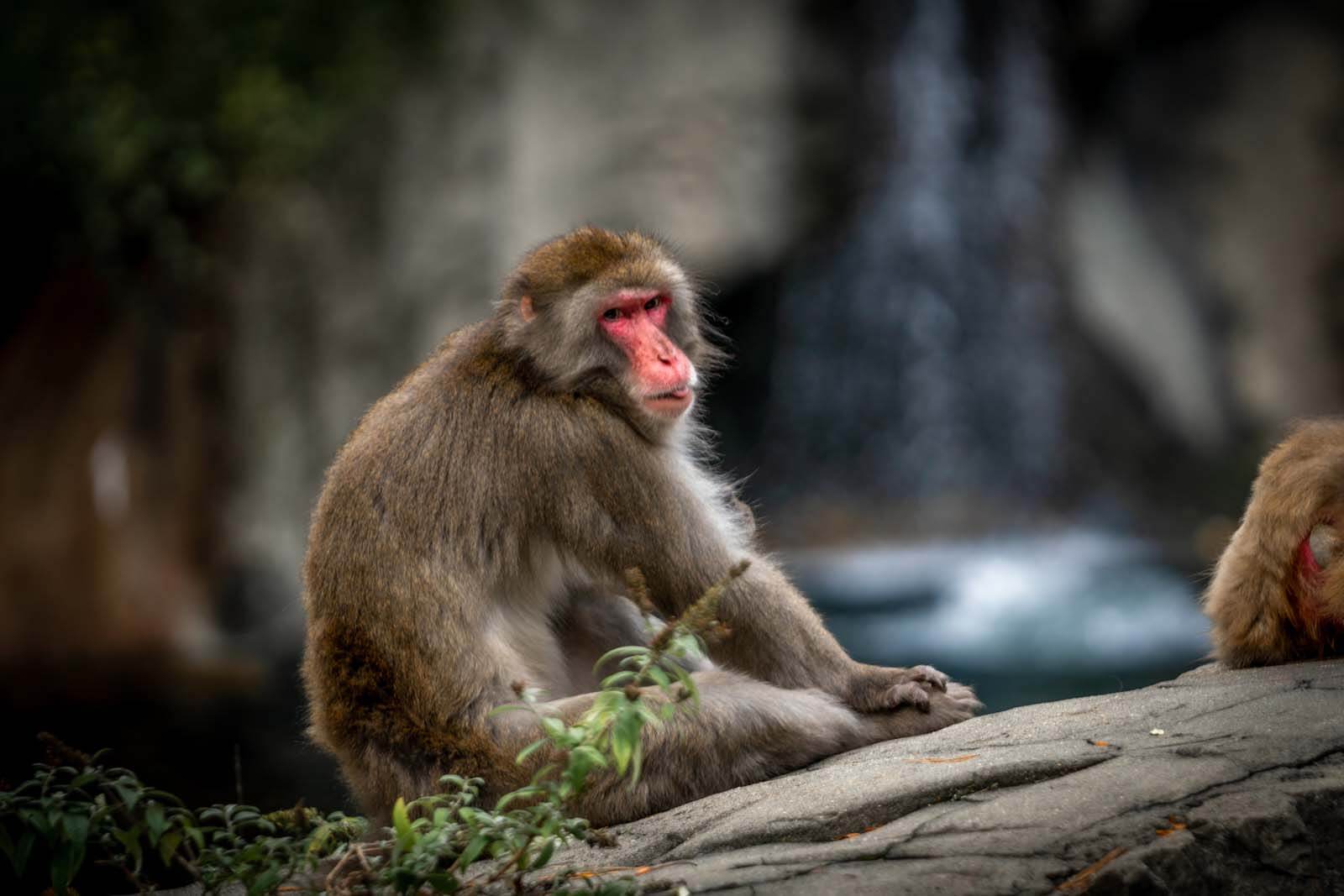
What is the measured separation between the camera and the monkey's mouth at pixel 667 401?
4008 mm

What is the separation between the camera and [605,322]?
4.13 meters

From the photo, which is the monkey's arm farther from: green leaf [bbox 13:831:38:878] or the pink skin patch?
green leaf [bbox 13:831:38:878]

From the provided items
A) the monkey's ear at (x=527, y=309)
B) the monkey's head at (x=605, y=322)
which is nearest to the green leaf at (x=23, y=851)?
the monkey's head at (x=605, y=322)

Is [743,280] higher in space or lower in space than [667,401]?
higher

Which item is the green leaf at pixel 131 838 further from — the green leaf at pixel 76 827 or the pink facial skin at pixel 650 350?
the pink facial skin at pixel 650 350

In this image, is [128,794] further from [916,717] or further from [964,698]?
[964,698]

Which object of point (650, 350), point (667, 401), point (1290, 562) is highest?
point (650, 350)

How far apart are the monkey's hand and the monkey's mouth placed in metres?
0.91

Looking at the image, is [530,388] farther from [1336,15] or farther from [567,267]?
[1336,15]

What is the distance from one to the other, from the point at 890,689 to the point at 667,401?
1.02 meters

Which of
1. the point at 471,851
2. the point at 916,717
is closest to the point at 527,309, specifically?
the point at 916,717

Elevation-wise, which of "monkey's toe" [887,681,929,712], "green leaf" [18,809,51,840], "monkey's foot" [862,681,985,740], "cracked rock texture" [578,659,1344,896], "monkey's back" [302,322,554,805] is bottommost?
"cracked rock texture" [578,659,1344,896]

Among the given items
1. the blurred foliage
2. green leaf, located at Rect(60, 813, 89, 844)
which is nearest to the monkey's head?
green leaf, located at Rect(60, 813, 89, 844)

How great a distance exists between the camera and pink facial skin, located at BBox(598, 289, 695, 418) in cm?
401
